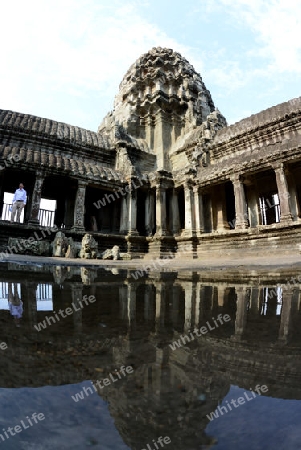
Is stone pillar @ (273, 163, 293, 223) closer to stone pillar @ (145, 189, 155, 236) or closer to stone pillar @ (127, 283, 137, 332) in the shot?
stone pillar @ (145, 189, 155, 236)

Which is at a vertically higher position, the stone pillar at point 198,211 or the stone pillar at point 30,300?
the stone pillar at point 198,211

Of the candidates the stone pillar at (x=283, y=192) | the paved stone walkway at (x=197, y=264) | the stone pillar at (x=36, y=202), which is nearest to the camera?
the paved stone walkway at (x=197, y=264)

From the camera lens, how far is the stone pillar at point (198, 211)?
1398 cm

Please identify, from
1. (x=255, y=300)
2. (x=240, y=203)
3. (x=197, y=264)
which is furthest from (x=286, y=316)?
(x=240, y=203)

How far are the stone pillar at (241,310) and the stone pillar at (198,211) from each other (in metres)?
10.8

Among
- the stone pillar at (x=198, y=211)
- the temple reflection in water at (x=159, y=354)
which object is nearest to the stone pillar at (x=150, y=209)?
the stone pillar at (x=198, y=211)

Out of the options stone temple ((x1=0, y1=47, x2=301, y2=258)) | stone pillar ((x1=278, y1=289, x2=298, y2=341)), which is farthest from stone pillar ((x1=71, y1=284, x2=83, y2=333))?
stone temple ((x1=0, y1=47, x2=301, y2=258))

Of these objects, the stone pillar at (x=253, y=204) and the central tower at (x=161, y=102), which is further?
the central tower at (x=161, y=102)

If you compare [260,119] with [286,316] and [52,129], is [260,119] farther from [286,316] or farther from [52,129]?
[286,316]

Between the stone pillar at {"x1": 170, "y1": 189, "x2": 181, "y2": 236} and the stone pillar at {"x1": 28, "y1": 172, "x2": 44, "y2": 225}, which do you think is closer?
the stone pillar at {"x1": 28, "y1": 172, "x2": 44, "y2": 225}

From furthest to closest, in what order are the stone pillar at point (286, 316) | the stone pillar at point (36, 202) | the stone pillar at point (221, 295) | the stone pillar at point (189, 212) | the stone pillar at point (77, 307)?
the stone pillar at point (189, 212), the stone pillar at point (36, 202), the stone pillar at point (221, 295), the stone pillar at point (77, 307), the stone pillar at point (286, 316)

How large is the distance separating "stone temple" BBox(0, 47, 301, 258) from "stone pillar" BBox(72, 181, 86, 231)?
0.16 ft

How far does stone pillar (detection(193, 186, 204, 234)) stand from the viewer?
45.9 ft

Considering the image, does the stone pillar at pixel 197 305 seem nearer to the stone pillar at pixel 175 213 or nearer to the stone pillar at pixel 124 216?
the stone pillar at pixel 124 216
